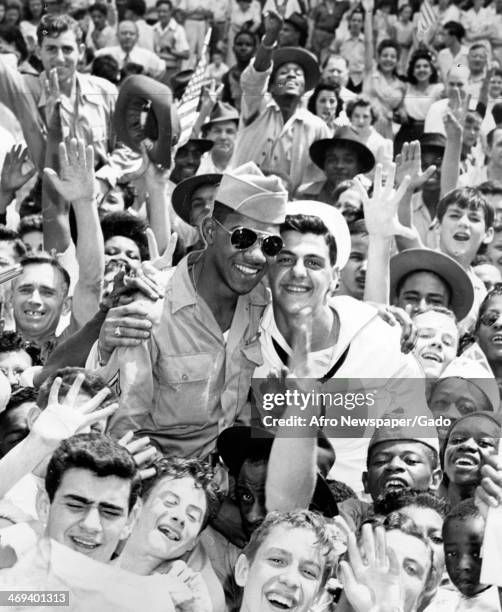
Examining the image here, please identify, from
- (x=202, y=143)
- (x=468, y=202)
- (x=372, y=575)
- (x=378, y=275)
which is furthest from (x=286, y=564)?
(x=202, y=143)

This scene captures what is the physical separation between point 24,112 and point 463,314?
2.60m

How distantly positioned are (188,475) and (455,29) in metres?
5.44

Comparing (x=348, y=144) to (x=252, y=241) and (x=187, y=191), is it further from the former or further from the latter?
(x=252, y=241)

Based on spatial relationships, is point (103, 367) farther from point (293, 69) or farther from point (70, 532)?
point (293, 69)

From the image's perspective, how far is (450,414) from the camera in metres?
5.56

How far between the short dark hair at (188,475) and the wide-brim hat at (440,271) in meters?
1.63

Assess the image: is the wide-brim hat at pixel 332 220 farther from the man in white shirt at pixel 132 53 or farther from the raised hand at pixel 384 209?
the man in white shirt at pixel 132 53

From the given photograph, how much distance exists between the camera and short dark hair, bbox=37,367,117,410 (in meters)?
4.97

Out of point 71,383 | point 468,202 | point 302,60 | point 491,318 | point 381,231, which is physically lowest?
point 71,383

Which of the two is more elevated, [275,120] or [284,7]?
[284,7]

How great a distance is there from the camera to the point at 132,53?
8836 mm

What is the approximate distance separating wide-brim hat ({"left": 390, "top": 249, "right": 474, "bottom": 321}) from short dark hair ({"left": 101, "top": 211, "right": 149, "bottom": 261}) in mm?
1131

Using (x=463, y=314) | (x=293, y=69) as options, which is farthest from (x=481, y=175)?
(x=463, y=314)

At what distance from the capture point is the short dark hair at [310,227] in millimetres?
5453
